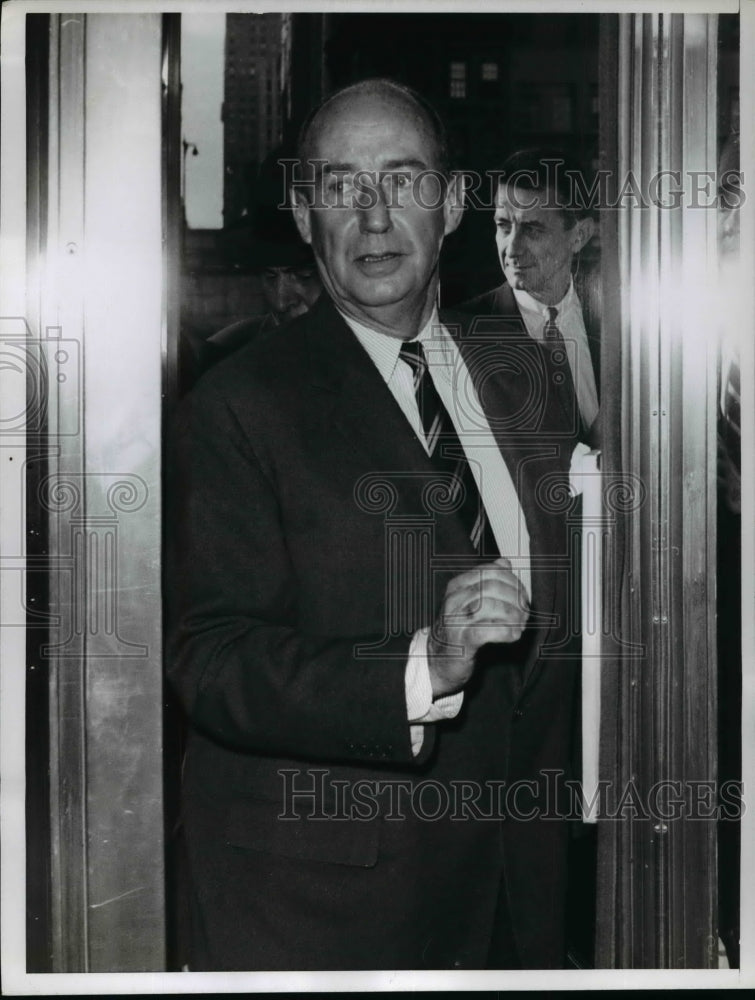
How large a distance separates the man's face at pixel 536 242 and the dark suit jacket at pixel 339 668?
0.13m

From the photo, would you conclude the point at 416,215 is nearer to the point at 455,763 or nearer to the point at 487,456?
the point at 487,456

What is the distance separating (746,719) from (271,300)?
128 cm

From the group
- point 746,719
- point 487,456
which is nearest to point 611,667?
point 746,719

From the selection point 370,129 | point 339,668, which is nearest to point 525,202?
point 370,129

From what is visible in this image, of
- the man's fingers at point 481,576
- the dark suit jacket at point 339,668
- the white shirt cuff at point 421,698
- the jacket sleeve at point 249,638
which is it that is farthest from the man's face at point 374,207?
the white shirt cuff at point 421,698

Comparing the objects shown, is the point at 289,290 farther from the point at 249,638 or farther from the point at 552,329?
the point at 249,638

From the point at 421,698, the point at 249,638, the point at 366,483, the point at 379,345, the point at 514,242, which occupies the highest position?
the point at 514,242

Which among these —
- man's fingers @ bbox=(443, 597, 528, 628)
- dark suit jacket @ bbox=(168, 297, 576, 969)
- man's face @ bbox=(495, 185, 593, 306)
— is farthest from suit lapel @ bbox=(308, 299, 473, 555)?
man's face @ bbox=(495, 185, 593, 306)

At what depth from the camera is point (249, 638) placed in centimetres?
227

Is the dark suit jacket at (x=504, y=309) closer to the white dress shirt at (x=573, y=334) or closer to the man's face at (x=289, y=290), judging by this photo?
the white dress shirt at (x=573, y=334)

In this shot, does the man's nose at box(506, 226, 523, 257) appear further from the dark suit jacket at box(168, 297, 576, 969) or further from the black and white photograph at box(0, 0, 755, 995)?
the dark suit jacket at box(168, 297, 576, 969)

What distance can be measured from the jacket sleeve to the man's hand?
0.07 m

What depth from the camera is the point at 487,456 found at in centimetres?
235

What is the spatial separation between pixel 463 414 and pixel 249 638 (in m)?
0.61
